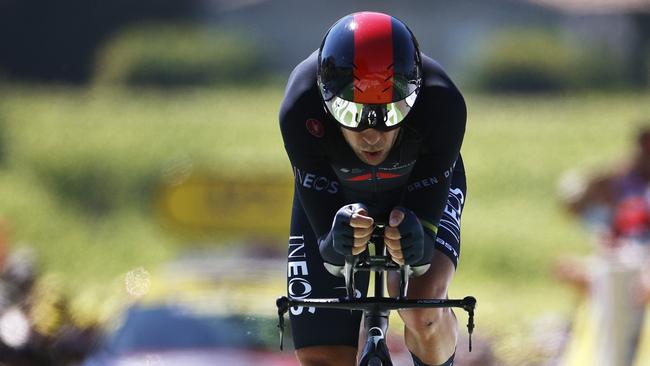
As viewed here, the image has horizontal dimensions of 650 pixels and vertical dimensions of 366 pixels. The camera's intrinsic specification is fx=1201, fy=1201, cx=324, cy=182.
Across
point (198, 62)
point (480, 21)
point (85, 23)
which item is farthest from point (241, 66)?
point (480, 21)

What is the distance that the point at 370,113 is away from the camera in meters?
4.43

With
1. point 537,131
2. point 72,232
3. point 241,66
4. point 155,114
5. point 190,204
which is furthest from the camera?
point 241,66

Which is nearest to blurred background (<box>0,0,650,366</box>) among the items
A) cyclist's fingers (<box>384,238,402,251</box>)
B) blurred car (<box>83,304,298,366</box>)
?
blurred car (<box>83,304,298,366</box>)

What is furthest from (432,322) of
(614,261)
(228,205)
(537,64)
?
(537,64)

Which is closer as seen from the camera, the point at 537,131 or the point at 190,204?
the point at 190,204

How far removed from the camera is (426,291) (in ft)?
16.3

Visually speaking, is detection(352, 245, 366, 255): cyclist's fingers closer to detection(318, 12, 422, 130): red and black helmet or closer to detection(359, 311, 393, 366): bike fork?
detection(359, 311, 393, 366): bike fork

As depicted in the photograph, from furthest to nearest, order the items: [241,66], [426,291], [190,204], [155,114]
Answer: [241,66] → [155,114] → [190,204] → [426,291]

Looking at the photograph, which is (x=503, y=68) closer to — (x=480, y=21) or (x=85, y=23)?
(x=480, y=21)

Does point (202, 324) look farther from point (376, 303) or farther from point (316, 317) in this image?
point (376, 303)

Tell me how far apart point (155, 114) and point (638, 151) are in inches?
504

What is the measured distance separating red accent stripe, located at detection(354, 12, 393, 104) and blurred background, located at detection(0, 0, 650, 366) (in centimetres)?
385

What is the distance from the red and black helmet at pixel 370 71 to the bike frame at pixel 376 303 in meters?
0.48

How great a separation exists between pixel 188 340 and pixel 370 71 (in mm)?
4574
